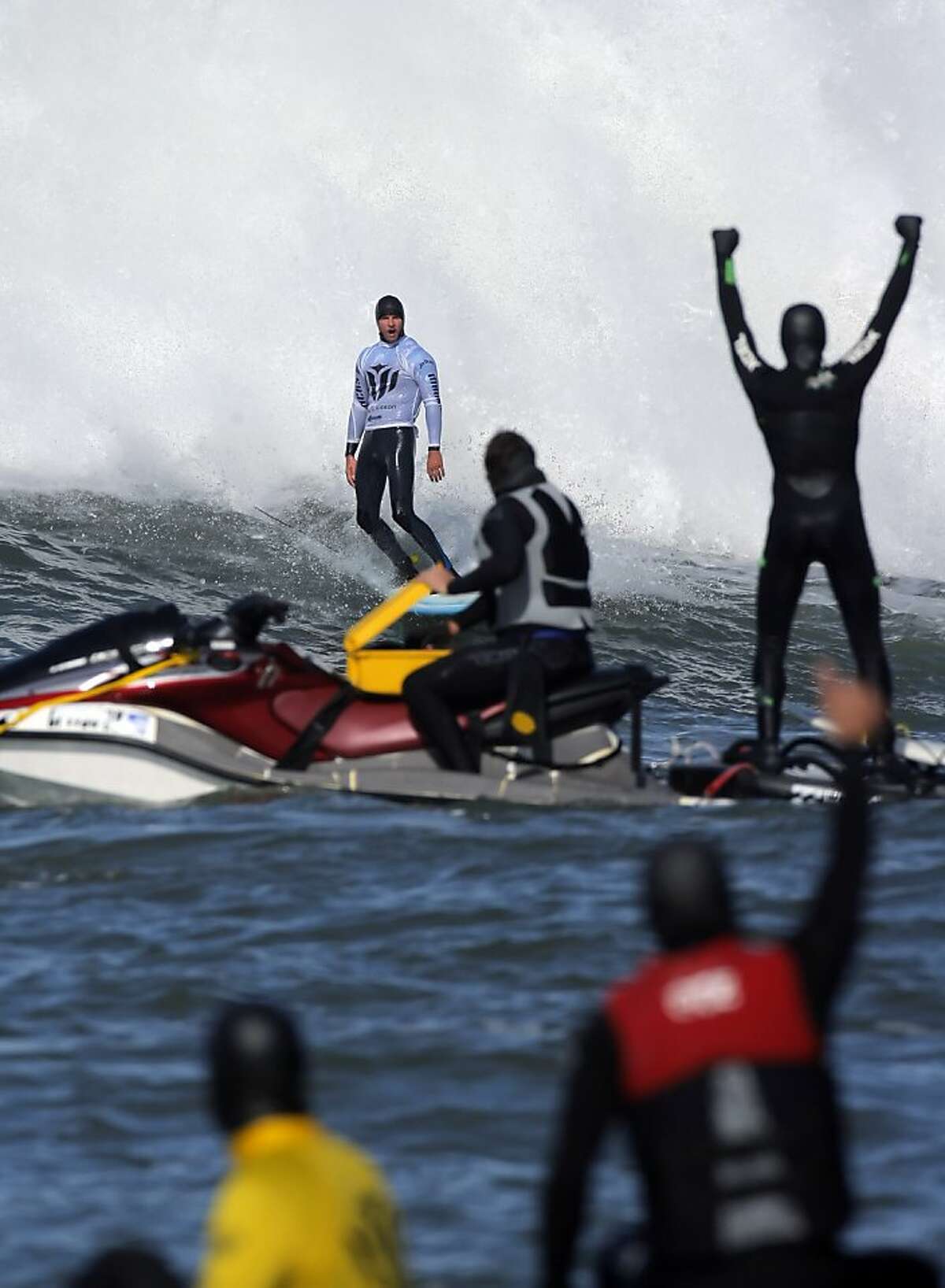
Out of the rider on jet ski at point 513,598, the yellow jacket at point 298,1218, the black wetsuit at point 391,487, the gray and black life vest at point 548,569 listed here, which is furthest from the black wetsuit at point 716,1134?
the black wetsuit at point 391,487

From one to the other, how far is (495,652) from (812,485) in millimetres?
1574

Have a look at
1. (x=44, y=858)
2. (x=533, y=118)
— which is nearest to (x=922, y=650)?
(x=44, y=858)

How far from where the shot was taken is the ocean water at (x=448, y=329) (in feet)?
30.7

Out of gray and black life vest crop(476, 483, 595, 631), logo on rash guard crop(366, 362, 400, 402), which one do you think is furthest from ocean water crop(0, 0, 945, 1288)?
logo on rash guard crop(366, 362, 400, 402)

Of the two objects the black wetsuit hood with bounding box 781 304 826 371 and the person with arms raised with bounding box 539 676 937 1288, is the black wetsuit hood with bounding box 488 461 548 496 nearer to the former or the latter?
the black wetsuit hood with bounding box 781 304 826 371

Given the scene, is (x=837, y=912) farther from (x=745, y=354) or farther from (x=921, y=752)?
(x=921, y=752)

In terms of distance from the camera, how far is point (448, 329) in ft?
78.4

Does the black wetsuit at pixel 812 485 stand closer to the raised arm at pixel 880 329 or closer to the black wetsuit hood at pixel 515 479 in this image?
the raised arm at pixel 880 329

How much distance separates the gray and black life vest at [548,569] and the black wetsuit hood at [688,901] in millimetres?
5737

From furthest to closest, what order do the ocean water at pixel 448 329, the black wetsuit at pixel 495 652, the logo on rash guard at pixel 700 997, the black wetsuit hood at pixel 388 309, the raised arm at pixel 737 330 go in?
the black wetsuit hood at pixel 388 309, the raised arm at pixel 737 330, the black wetsuit at pixel 495 652, the ocean water at pixel 448 329, the logo on rash guard at pixel 700 997

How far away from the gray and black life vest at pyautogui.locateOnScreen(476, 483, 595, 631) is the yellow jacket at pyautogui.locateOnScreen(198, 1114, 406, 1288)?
5.92 metres

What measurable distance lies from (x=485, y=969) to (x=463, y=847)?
62.9 inches

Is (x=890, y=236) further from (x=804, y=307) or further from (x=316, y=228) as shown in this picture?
(x=804, y=307)

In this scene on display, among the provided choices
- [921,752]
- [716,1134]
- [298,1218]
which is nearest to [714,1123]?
[716,1134]
